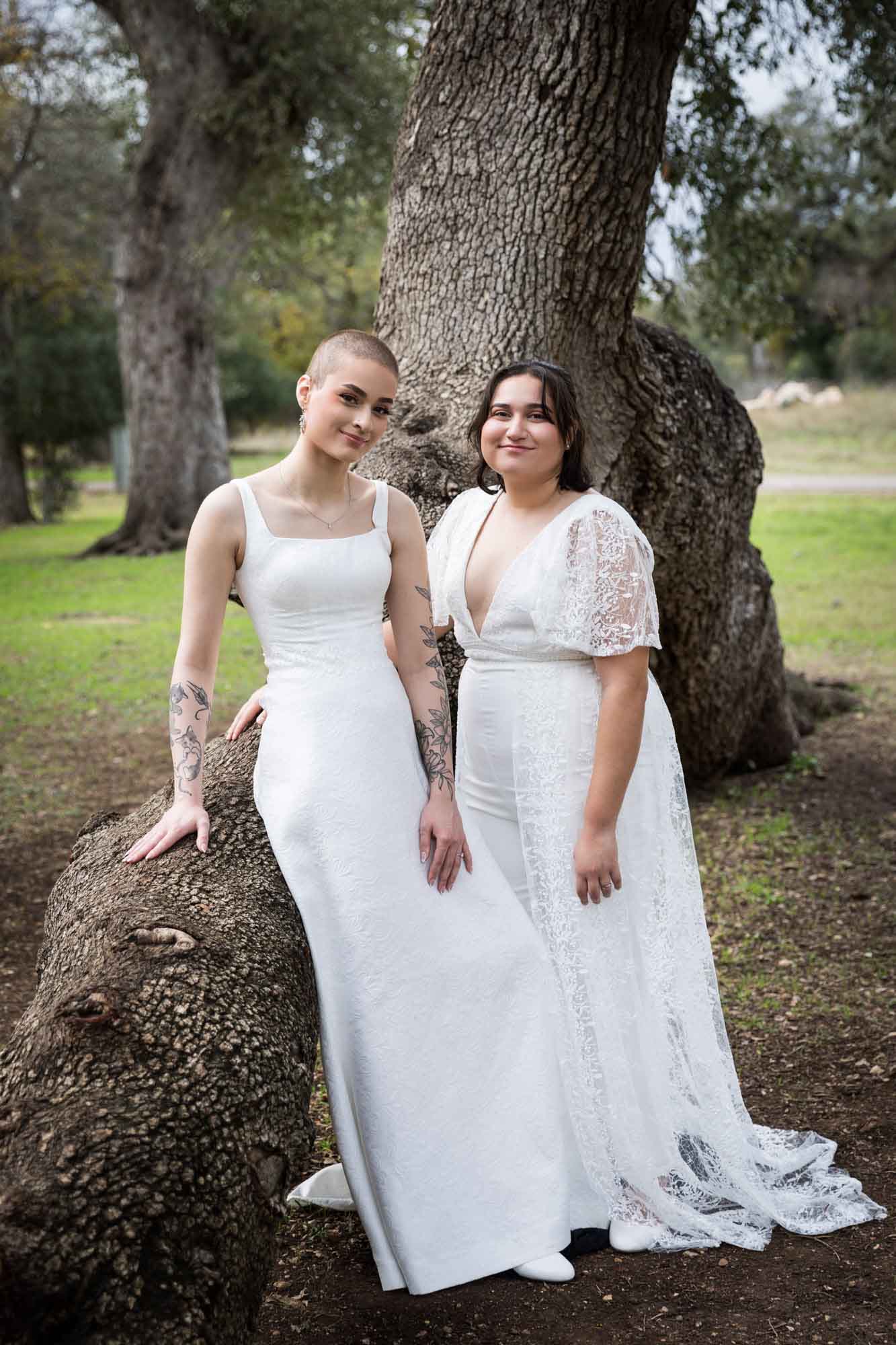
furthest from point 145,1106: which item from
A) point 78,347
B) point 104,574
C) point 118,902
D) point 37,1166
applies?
point 78,347

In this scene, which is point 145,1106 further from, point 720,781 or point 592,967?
point 720,781

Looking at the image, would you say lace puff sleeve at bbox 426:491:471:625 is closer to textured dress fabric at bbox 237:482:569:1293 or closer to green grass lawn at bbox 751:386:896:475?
textured dress fabric at bbox 237:482:569:1293

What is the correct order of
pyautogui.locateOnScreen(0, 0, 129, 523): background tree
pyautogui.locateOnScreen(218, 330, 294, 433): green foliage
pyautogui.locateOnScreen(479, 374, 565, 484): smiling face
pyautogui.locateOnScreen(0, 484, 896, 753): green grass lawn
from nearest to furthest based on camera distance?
pyautogui.locateOnScreen(479, 374, 565, 484): smiling face < pyautogui.locateOnScreen(0, 484, 896, 753): green grass lawn < pyautogui.locateOnScreen(0, 0, 129, 523): background tree < pyautogui.locateOnScreen(218, 330, 294, 433): green foliage

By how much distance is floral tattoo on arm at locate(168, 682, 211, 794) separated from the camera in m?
3.29

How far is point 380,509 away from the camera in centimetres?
343

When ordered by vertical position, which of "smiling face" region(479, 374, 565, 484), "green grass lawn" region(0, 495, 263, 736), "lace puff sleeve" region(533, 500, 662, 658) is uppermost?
"smiling face" region(479, 374, 565, 484)

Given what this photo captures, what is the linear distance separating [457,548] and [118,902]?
58.2 inches

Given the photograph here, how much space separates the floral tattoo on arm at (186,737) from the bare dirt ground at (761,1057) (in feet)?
4.52

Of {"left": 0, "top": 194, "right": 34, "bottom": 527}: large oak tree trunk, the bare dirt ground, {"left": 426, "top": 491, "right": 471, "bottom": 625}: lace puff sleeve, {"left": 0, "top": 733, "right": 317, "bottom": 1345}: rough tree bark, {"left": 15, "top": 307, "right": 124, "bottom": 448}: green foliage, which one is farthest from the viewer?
{"left": 15, "top": 307, "right": 124, "bottom": 448}: green foliage

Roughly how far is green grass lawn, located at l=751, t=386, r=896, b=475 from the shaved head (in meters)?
25.8

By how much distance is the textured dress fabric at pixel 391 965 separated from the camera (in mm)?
3152

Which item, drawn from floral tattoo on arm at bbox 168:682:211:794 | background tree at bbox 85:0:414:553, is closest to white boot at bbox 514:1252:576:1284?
floral tattoo on arm at bbox 168:682:211:794

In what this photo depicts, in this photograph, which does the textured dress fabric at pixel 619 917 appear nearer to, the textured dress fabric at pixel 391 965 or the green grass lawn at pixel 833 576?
the textured dress fabric at pixel 391 965

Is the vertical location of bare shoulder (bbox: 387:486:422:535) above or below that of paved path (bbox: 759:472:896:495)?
above
